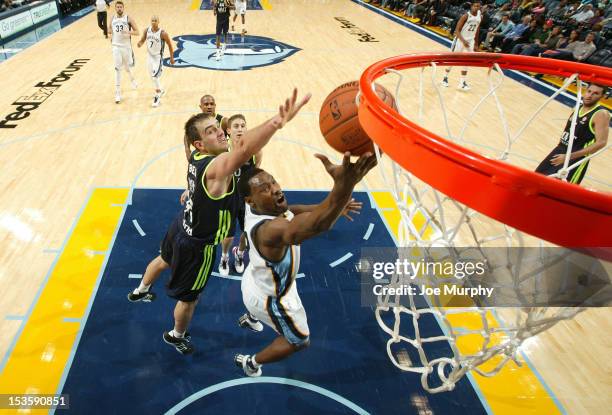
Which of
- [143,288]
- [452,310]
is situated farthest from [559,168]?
[143,288]

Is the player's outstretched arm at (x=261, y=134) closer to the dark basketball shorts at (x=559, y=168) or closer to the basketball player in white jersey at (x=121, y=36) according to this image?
the dark basketball shorts at (x=559, y=168)

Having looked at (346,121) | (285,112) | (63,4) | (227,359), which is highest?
(285,112)

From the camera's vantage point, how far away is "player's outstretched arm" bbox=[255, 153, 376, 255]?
1848 mm

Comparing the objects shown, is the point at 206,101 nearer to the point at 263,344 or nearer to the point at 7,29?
the point at 263,344

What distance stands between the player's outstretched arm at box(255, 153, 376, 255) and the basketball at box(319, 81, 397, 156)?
0.94ft

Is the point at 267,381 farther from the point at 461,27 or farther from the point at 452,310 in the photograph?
the point at 461,27

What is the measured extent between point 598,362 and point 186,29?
13962 mm

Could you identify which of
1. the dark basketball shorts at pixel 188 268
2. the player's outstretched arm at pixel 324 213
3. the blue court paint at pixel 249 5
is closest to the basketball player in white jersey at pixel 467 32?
the dark basketball shorts at pixel 188 268

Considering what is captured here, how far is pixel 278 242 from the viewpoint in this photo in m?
2.24

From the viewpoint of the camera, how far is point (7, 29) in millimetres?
11055

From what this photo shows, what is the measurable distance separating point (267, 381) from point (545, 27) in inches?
475

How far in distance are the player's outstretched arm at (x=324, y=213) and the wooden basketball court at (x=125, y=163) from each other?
1.34 meters

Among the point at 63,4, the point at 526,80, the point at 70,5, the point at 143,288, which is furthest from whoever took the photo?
the point at 70,5

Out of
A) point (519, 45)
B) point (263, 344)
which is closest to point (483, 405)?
point (263, 344)
